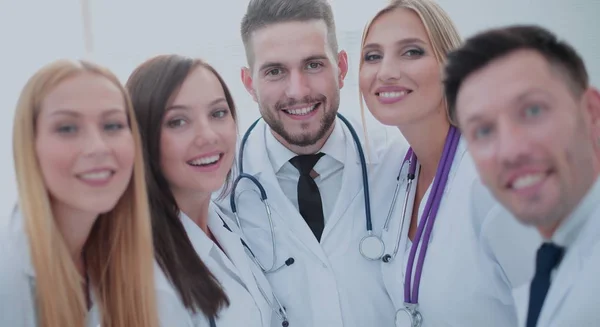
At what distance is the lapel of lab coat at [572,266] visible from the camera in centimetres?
81

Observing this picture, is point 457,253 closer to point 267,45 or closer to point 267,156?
point 267,156

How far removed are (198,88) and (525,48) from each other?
2.85ft

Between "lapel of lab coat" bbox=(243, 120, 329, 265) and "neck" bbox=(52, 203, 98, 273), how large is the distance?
0.56 meters

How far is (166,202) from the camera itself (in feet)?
4.66

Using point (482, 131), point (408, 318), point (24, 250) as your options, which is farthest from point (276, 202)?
point (482, 131)

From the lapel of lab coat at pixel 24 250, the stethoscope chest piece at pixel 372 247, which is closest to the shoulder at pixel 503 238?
the stethoscope chest piece at pixel 372 247

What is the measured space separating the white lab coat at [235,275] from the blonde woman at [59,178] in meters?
0.32

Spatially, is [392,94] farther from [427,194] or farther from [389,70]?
[427,194]

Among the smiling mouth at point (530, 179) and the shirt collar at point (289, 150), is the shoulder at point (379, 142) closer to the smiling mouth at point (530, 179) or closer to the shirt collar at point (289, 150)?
the shirt collar at point (289, 150)

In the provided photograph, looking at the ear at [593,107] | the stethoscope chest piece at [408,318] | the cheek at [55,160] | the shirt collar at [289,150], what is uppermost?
the ear at [593,107]

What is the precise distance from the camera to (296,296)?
59.9 inches

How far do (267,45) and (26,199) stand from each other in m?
0.92

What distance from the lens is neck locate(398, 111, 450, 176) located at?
1.49 metres

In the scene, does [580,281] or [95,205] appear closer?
[580,281]
